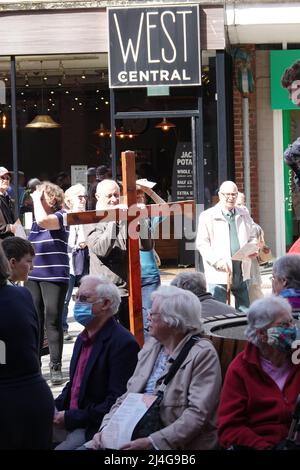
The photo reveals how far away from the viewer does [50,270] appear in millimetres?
8742

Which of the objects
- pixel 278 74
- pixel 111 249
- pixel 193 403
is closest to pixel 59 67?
pixel 278 74

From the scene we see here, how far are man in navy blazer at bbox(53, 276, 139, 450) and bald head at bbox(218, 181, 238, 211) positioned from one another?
3.59m

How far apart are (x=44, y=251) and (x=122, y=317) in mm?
1211

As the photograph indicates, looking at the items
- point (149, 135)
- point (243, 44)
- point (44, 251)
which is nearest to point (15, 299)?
point (44, 251)

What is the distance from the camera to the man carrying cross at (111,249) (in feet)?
25.5

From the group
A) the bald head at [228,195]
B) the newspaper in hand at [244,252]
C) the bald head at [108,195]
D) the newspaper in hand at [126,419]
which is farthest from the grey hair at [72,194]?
the newspaper in hand at [126,419]

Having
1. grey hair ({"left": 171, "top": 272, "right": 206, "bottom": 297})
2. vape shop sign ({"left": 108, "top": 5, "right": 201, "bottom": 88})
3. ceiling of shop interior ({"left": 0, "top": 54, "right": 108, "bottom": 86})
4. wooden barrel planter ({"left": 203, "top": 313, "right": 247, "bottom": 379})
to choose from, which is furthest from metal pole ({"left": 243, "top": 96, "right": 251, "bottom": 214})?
wooden barrel planter ({"left": 203, "top": 313, "right": 247, "bottom": 379})

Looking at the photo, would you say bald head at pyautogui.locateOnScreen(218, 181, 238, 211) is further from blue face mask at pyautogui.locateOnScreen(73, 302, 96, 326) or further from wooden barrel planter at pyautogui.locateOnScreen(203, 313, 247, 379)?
blue face mask at pyautogui.locateOnScreen(73, 302, 96, 326)

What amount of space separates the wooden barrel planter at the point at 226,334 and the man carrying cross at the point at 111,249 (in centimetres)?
160

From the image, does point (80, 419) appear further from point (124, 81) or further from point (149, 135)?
point (149, 135)

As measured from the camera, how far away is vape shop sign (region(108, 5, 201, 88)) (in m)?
13.1

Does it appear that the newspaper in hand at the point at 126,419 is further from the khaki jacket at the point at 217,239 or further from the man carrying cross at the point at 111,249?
the khaki jacket at the point at 217,239

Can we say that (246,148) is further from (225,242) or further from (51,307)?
A: (51,307)

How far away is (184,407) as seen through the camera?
510 centimetres
